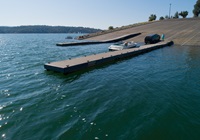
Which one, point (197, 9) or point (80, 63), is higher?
point (197, 9)

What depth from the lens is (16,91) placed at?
38.1 ft

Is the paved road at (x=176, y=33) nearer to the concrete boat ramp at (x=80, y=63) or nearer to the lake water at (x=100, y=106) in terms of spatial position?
the concrete boat ramp at (x=80, y=63)

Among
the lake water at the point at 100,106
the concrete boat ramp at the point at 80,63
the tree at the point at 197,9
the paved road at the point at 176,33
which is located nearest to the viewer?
the lake water at the point at 100,106

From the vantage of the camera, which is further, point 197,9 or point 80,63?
point 197,9

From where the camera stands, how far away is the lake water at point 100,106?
706 cm

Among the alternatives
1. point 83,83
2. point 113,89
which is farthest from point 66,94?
point 113,89

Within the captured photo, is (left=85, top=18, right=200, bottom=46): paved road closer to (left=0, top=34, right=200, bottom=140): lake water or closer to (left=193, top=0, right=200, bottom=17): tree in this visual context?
(left=0, top=34, right=200, bottom=140): lake water

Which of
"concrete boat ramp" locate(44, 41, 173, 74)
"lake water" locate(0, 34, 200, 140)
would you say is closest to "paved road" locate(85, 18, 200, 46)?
"concrete boat ramp" locate(44, 41, 173, 74)

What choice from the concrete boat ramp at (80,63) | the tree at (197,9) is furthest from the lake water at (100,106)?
the tree at (197,9)

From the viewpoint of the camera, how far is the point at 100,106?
9258 millimetres

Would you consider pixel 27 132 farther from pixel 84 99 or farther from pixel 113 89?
pixel 113 89

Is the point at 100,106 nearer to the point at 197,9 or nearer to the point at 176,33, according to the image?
the point at 176,33

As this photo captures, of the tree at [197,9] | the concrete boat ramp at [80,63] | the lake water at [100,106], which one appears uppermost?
the tree at [197,9]

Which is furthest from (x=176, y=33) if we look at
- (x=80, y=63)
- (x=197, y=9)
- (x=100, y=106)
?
(x=197, y=9)
